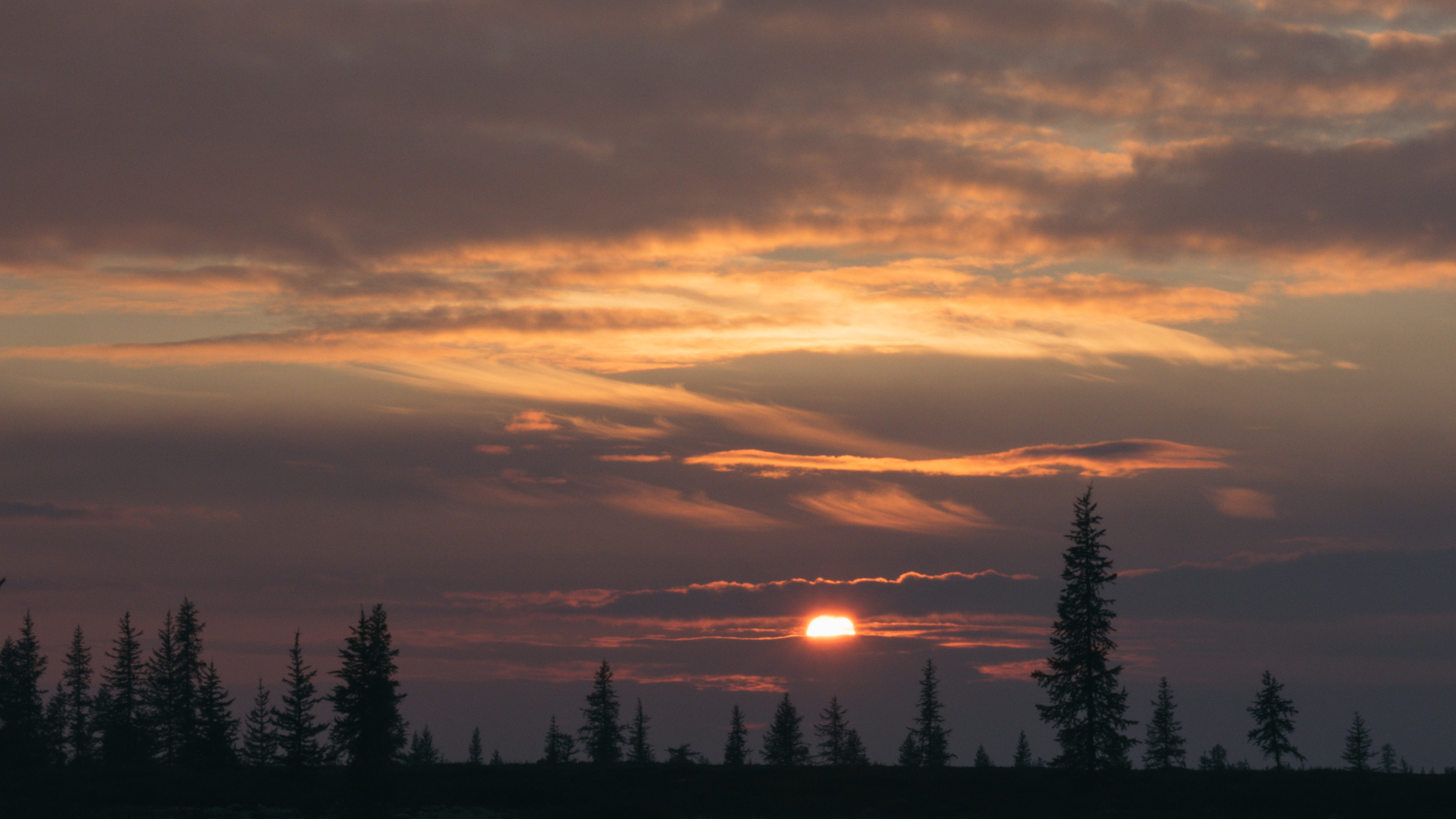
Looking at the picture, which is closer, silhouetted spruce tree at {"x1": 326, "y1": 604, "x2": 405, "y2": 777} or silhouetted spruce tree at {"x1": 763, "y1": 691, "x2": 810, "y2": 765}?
silhouetted spruce tree at {"x1": 326, "y1": 604, "x2": 405, "y2": 777}

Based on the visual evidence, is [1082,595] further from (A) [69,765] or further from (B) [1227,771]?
(A) [69,765]

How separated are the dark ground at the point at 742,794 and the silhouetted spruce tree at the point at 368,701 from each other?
6.58 ft

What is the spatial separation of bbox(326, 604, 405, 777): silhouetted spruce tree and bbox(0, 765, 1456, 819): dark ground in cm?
200

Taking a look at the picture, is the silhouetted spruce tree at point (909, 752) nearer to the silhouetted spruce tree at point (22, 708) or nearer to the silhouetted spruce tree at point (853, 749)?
the silhouetted spruce tree at point (853, 749)

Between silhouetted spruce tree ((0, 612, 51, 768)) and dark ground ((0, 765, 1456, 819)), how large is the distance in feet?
6.20

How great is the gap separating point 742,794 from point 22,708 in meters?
66.6

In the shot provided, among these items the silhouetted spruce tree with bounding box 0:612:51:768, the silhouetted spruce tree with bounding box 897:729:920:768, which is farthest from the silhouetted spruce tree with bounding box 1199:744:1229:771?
the silhouetted spruce tree with bounding box 0:612:51:768

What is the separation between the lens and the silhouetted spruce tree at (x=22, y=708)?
7725 centimetres

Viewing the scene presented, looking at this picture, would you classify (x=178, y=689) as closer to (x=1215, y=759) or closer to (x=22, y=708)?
(x=22, y=708)

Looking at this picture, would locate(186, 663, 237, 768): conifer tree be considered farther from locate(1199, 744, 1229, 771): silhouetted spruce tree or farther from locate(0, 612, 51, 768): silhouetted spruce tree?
locate(1199, 744, 1229, 771): silhouetted spruce tree

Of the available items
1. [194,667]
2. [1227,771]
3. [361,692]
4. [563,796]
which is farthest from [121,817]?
[1227,771]

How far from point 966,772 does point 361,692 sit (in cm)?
3862

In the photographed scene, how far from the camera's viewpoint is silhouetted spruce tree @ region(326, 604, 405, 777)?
202 ft

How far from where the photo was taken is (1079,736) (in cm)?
6494
